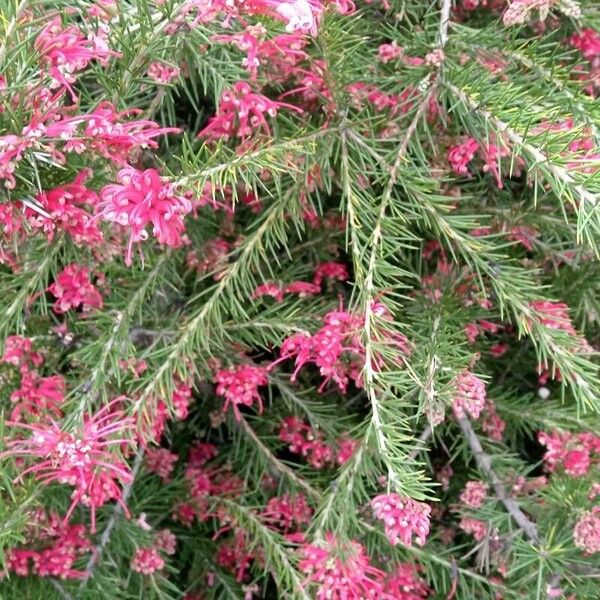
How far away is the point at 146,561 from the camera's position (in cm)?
89

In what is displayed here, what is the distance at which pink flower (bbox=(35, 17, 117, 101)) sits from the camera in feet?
1.75

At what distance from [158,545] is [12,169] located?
0.58 m

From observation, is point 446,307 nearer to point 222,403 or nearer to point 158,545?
point 222,403

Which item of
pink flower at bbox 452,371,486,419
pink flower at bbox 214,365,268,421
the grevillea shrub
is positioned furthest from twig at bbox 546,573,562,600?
pink flower at bbox 214,365,268,421

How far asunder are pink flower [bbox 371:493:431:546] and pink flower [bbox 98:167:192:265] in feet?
0.97

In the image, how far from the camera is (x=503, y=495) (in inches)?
35.1

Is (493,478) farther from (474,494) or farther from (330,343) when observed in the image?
(330,343)

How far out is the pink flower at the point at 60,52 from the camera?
1.75ft

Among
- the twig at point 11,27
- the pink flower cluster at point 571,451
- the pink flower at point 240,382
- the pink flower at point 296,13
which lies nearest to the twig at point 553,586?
the pink flower cluster at point 571,451

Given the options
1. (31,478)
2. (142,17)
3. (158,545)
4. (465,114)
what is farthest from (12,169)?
(158,545)

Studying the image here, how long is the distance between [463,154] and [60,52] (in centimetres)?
48

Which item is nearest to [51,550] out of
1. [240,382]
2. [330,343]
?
[240,382]

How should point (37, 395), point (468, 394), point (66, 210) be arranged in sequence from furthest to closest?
1. point (37, 395)
2. point (468, 394)
3. point (66, 210)

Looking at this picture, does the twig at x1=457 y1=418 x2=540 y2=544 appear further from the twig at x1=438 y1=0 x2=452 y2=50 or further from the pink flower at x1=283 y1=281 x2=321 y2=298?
the twig at x1=438 y1=0 x2=452 y2=50
